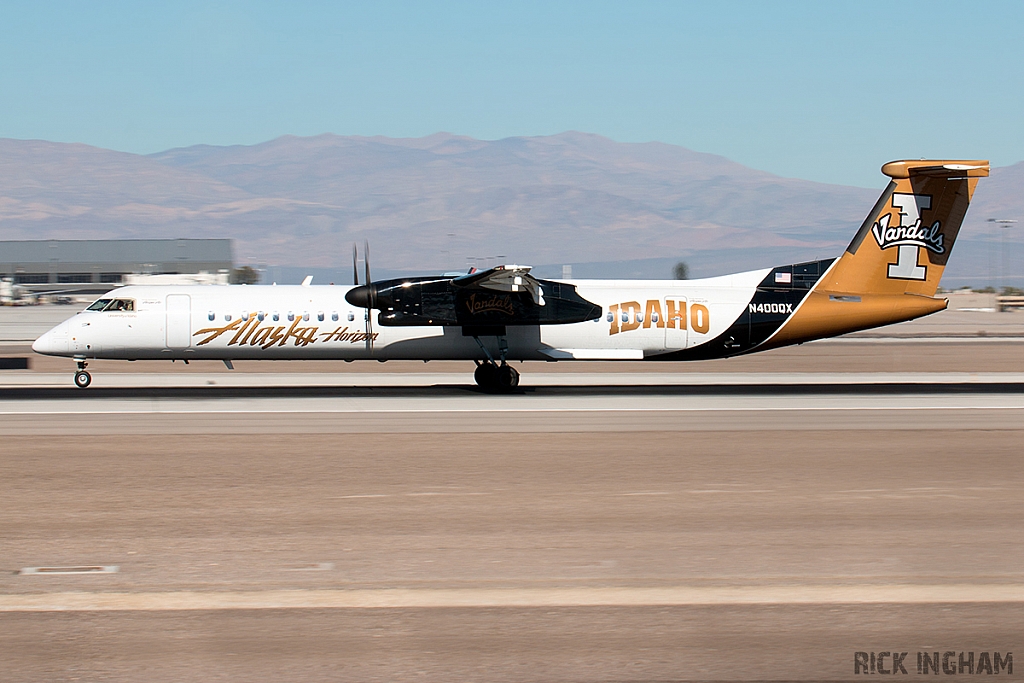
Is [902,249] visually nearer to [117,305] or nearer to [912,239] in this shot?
[912,239]

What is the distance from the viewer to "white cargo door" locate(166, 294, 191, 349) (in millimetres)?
26312

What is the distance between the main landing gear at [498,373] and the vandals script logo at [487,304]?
788 millimetres

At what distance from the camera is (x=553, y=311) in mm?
26812

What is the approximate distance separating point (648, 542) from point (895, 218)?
19.8 metres

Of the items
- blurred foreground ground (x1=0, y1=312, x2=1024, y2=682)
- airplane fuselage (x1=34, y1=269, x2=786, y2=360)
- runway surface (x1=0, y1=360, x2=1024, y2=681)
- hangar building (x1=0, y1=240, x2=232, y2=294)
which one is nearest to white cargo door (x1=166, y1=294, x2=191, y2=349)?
airplane fuselage (x1=34, y1=269, x2=786, y2=360)

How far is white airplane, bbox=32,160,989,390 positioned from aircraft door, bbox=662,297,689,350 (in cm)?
3

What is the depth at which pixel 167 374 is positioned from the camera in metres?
32.4

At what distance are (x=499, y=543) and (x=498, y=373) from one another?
640 inches

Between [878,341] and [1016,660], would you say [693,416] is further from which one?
[878,341]

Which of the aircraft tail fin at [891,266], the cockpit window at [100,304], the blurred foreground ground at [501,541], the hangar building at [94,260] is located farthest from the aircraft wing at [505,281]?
the hangar building at [94,260]

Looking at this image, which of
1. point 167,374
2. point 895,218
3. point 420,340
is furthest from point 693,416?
point 167,374

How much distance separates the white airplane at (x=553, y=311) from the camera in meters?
26.3

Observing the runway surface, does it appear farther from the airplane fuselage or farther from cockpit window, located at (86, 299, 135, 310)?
cockpit window, located at (86, 299, 135, 310)

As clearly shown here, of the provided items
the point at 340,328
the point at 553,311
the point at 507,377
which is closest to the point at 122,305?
the point at 340,328
